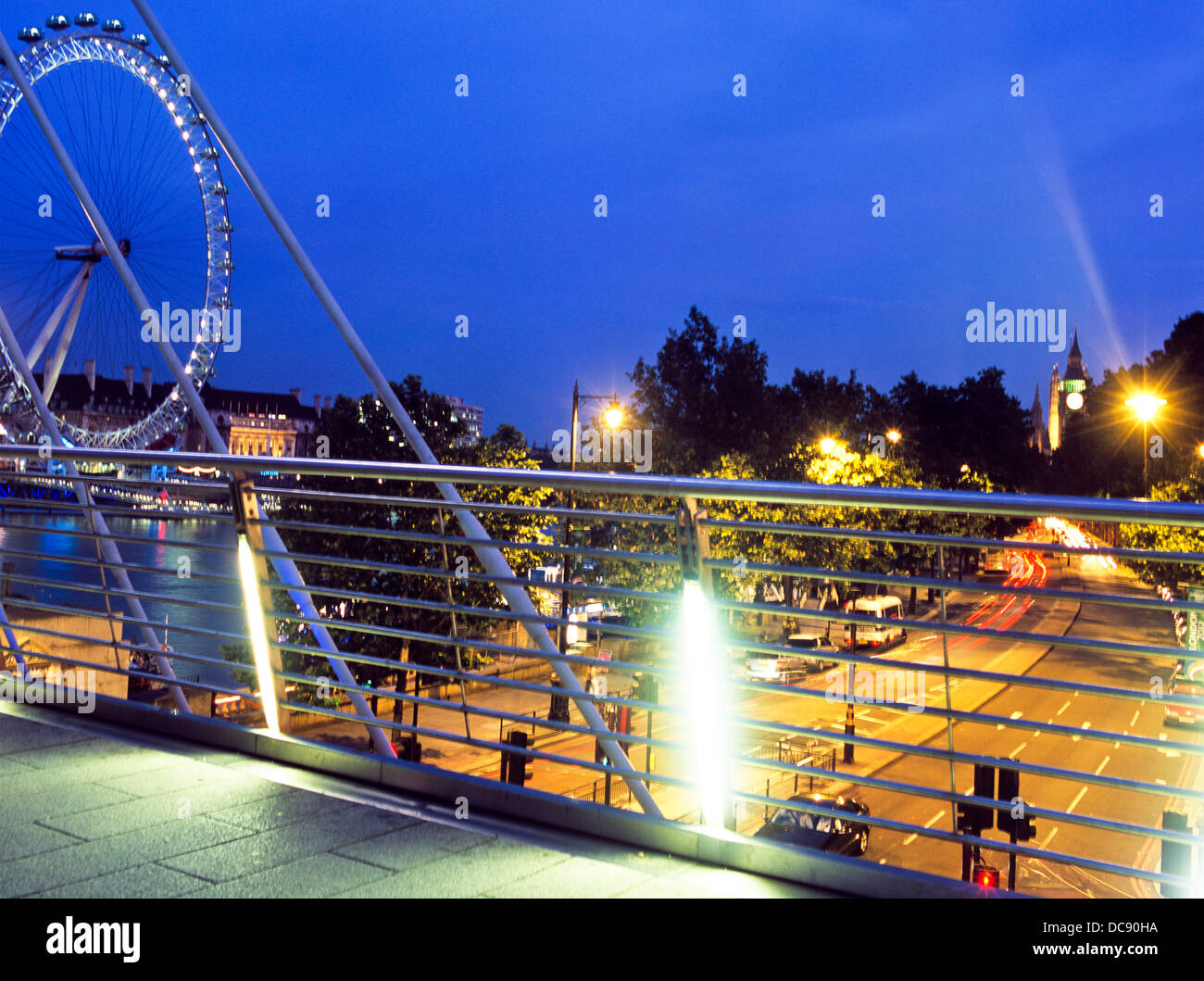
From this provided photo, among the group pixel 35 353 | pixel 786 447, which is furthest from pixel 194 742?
pixel 786 447

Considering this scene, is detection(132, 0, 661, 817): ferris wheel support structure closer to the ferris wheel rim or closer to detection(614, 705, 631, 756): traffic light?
detection(614, 705, 631, 756): traffic light

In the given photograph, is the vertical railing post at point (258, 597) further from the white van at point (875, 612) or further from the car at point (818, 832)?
the white van at point (875, 612)

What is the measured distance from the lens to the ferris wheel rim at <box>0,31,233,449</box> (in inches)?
1153

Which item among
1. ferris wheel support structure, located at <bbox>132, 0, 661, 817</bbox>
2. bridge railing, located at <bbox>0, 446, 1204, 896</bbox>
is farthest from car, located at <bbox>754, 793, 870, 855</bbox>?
ferris wheel support structure, located at <bbox>132, 0, 661, 817</bbox>

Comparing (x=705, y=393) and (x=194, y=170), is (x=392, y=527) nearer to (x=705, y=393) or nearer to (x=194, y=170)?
(x=194, y=170)

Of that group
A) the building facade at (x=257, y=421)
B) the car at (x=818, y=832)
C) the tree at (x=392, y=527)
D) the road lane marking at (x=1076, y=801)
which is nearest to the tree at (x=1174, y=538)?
the road lane marking at (x=1076, y=801)

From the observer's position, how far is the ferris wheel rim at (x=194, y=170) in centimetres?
2930

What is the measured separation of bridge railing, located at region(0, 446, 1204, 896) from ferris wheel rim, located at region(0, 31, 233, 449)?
211 inches

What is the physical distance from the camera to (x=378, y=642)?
32.2 m

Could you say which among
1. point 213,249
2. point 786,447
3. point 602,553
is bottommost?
point 602,553

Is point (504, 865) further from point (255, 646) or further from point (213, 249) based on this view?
point (213, 249)

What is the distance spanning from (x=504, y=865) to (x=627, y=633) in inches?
36.4

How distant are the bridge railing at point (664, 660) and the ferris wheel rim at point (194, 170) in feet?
17.6
